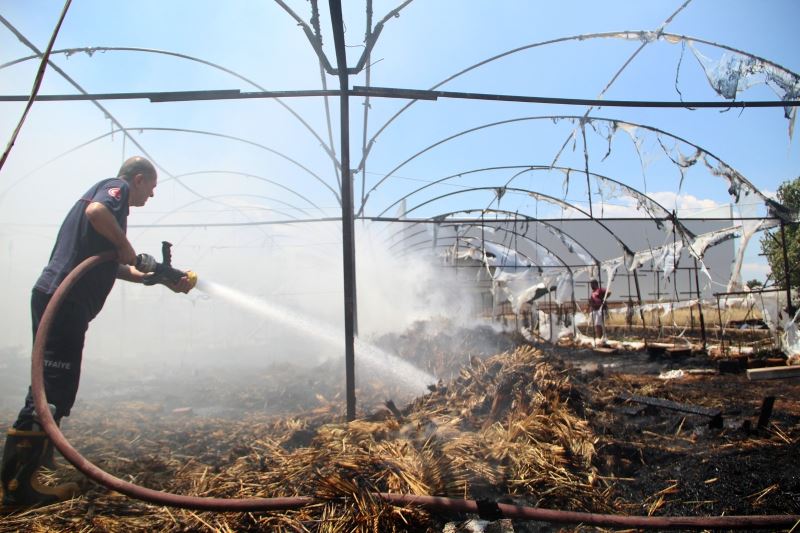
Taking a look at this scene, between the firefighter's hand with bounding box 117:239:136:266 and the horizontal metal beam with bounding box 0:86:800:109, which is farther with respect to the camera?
the horizontal metal beam with bounding box 0:86:800:109

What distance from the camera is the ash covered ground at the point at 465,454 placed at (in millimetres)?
2566

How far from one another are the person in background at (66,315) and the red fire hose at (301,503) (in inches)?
11.7

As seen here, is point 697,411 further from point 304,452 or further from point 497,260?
point 497,260

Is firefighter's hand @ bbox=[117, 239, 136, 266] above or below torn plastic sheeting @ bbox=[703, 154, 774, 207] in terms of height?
below

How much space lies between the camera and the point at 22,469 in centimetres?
258

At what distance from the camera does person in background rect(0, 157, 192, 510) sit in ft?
8.46

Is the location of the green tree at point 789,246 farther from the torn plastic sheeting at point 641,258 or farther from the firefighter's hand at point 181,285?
the firefighter's hand at point 181,285

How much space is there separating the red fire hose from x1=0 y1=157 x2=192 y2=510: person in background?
298mm

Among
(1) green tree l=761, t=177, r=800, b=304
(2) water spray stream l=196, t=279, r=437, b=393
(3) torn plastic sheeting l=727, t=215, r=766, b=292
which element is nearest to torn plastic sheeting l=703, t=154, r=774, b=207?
(3) torn plastic sheeting l=727, t=215, r=766, b=292

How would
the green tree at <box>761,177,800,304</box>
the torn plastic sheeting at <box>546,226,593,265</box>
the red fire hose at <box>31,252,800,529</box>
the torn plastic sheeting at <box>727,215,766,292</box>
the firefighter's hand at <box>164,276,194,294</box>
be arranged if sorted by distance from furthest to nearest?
the green tree at <box>761,177,800,304</box>, the torn plastic sheeting at <box>546,226,593,265</box>, the torn plastic sheeting at <box>727,215,766,292</box>, the firefighter's hand at <box>164,276,194,294</box>, the red fire hose at <box>31,252,800,529</box>

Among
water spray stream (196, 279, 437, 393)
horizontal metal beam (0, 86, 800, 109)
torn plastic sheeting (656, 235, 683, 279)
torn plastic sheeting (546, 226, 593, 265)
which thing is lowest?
water spray stream (196, 279, 437, 393)

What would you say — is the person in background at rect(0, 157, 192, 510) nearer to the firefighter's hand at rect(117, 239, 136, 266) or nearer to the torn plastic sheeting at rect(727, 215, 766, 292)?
the firefighter's hand at rect(117, 239, 136, 266)

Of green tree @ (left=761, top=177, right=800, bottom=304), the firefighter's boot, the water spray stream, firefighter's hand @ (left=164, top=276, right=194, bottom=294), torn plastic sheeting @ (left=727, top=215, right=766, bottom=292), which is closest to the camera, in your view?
the firefighter's boot

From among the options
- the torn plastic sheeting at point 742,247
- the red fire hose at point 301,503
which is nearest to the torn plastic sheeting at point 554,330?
the torn plastic sheeting at point 742,247
